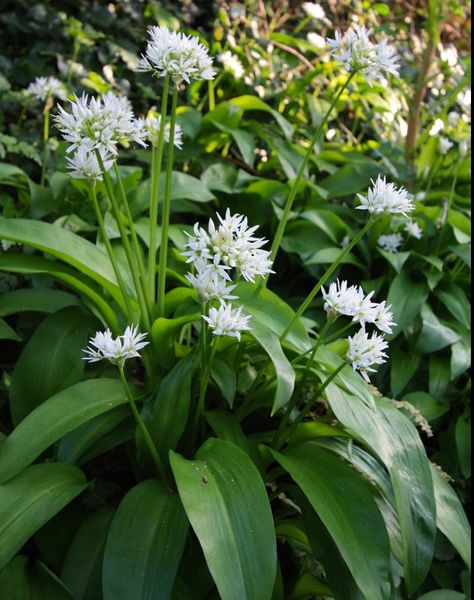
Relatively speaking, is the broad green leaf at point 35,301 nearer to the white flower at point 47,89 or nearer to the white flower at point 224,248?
the white flower at point 224,248

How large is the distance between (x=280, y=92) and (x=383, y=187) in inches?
84.7

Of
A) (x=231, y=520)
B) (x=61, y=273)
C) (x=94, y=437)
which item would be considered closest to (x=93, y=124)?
(x=61, y=273)

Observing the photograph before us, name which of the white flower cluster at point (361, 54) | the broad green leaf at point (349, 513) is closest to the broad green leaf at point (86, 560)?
the broad green leaf at point (349, 513)

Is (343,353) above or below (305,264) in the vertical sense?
below

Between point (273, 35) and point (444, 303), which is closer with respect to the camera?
point (444, 303)

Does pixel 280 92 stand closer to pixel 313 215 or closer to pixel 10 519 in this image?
pixel 313 215

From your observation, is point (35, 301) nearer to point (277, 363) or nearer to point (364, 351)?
point (277, 363)

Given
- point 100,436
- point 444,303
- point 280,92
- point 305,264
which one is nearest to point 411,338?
point 444,303

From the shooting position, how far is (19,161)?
2.99 m

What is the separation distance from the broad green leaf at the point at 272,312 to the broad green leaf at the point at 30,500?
58 cm

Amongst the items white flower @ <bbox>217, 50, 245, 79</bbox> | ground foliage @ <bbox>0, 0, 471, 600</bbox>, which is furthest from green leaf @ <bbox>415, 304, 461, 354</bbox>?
white flower @ <bbox>217, 50, 245, 79</bbox>

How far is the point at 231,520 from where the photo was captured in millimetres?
1427

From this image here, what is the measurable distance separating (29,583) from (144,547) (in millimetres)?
320

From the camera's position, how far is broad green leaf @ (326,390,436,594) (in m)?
1.57
